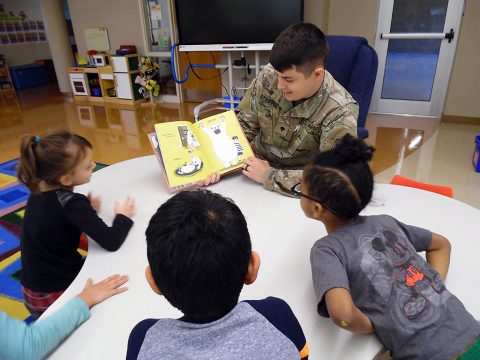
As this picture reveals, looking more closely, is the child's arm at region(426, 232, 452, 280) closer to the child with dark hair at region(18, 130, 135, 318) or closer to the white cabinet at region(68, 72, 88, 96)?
the child with dark hair at region(18, 130, 135, 318)

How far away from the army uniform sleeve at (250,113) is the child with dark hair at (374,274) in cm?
79

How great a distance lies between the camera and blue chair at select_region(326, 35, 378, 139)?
1707 mm

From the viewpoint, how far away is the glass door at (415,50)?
12.0 feet

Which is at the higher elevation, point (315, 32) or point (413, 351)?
point (315, 32)

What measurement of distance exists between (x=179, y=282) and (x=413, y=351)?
0.47 meters

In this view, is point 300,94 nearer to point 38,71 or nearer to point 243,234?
point 243,234

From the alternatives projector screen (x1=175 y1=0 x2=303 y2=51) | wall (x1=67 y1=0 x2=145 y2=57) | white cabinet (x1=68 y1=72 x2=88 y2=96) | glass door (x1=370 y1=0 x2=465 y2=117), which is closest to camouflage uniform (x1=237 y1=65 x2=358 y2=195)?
projector screen (x1=175 y1=0 x2=303 y2=51)

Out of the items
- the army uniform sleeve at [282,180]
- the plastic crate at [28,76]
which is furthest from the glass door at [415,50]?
the plastic crate at [28,76]

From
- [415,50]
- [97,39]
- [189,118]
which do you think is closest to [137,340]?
[189,118]

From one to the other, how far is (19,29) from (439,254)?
317 inches

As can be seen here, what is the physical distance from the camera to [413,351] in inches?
25.7

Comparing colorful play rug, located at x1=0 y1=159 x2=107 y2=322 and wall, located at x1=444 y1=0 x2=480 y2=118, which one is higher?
wall, located at x1=444 y1=0 x2=480 y2=118

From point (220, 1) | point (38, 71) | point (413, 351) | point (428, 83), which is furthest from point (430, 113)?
point (38, 71)

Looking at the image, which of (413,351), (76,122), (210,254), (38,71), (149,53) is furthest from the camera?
(38,71)
